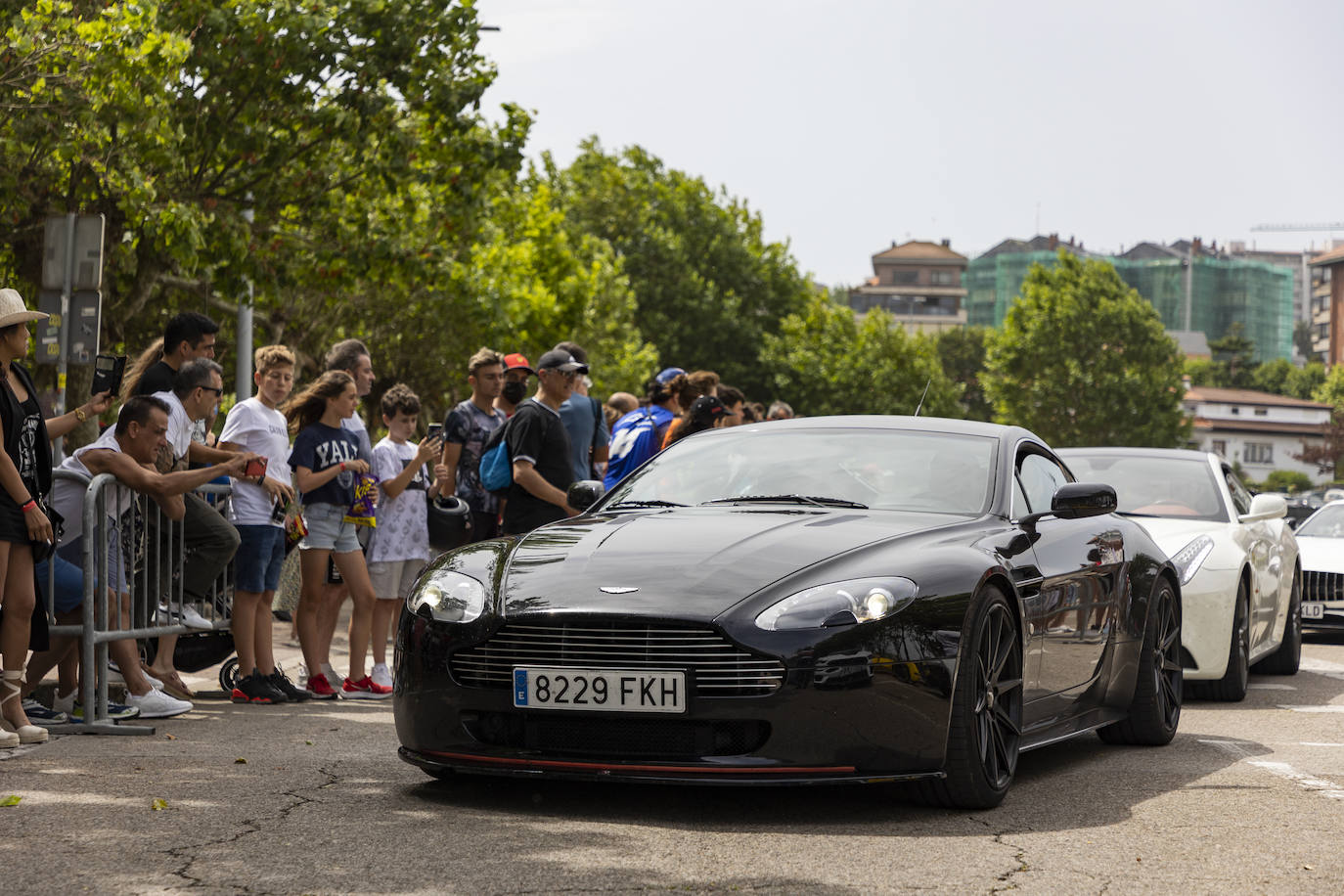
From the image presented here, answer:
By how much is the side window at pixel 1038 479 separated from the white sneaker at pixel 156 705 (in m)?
4.06

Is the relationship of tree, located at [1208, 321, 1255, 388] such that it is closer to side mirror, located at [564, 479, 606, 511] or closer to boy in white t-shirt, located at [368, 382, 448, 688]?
boy in white t-shirt, located at [368, 382, 448, 688]

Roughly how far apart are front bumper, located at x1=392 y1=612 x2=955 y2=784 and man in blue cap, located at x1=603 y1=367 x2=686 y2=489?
18.1ft

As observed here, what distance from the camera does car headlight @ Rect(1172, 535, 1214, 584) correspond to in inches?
387

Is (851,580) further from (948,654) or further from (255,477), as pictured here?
(255,477)

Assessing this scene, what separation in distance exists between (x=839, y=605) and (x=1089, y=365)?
3537 inches

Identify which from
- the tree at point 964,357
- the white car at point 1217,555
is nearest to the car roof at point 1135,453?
the white car at point 1217,555

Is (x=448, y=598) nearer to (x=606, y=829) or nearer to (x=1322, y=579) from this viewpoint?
(x=606, y=829)

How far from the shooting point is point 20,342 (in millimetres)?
7102

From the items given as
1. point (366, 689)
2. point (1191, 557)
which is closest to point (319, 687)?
point (366, 689)

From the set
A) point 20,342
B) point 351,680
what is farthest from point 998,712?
point 351,680

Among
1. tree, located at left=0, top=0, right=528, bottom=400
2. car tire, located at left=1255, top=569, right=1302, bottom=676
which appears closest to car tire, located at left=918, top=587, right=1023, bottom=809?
car tire, located at left=1255, top=569, right=1302, bottom=676

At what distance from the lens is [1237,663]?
10.1 m

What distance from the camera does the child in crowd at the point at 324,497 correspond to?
948cm

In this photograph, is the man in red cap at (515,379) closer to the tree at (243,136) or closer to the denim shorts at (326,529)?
the denim shorts at (326,529)
